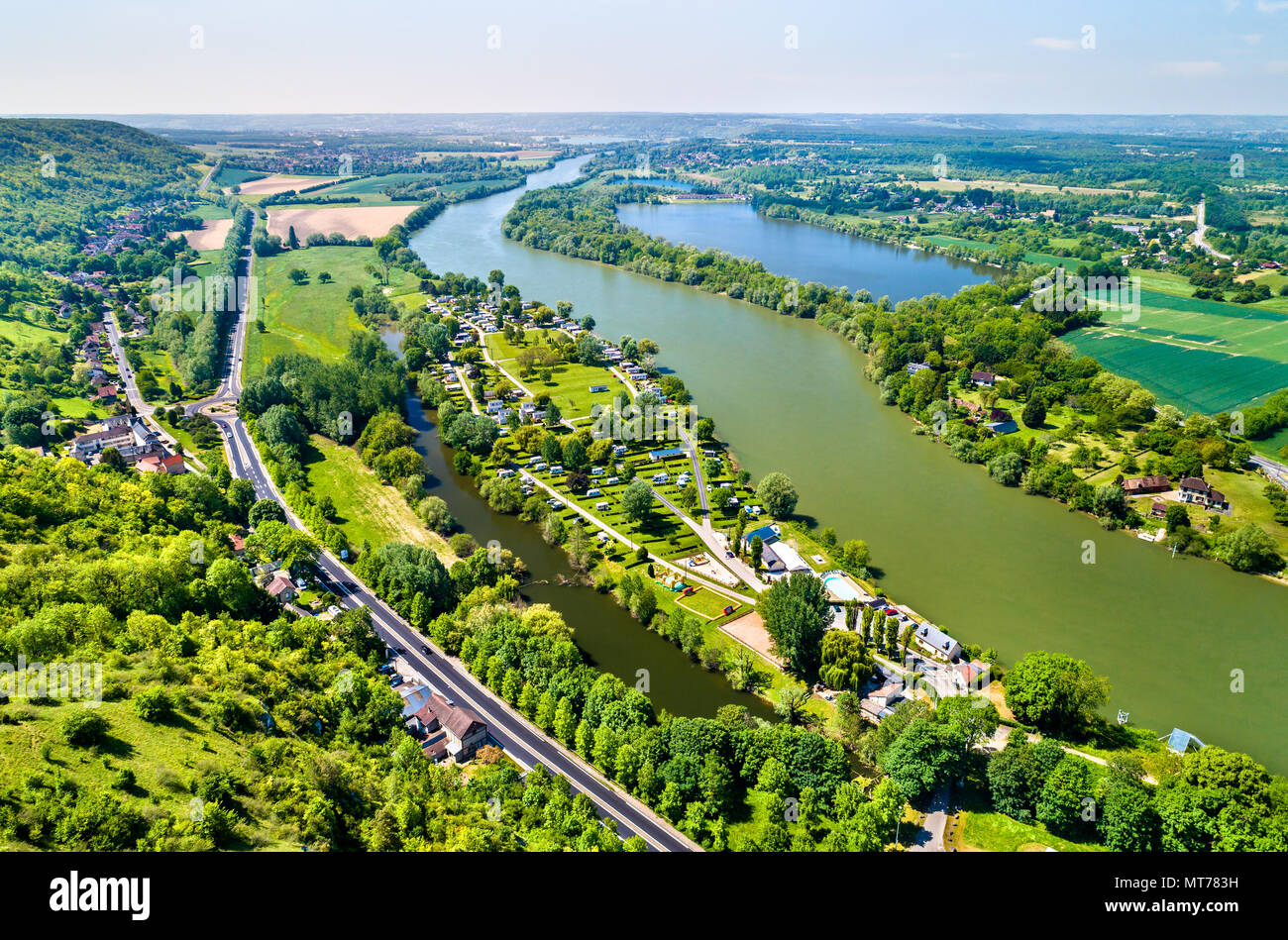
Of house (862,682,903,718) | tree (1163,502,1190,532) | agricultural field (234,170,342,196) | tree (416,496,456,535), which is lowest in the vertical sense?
house (862,682,903,718)

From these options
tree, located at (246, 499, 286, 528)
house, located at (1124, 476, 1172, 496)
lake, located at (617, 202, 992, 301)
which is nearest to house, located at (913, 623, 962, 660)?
house, located at (1124, 476, 1172, 496)

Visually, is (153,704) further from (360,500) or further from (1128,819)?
(1128,819)

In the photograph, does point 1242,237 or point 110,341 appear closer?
point 110,341

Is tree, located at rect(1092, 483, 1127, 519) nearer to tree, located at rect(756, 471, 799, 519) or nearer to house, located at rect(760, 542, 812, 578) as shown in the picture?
tree, located at rect(756, 471, 799, 519)

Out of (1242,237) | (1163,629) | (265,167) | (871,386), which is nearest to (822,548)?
(1163,629)

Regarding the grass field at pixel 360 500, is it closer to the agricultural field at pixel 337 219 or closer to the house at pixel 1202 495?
the house at pixel 1202 495

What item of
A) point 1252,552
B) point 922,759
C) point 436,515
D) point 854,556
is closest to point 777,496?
point 854,556

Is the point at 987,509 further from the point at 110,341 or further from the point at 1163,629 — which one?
the point at 110,341
